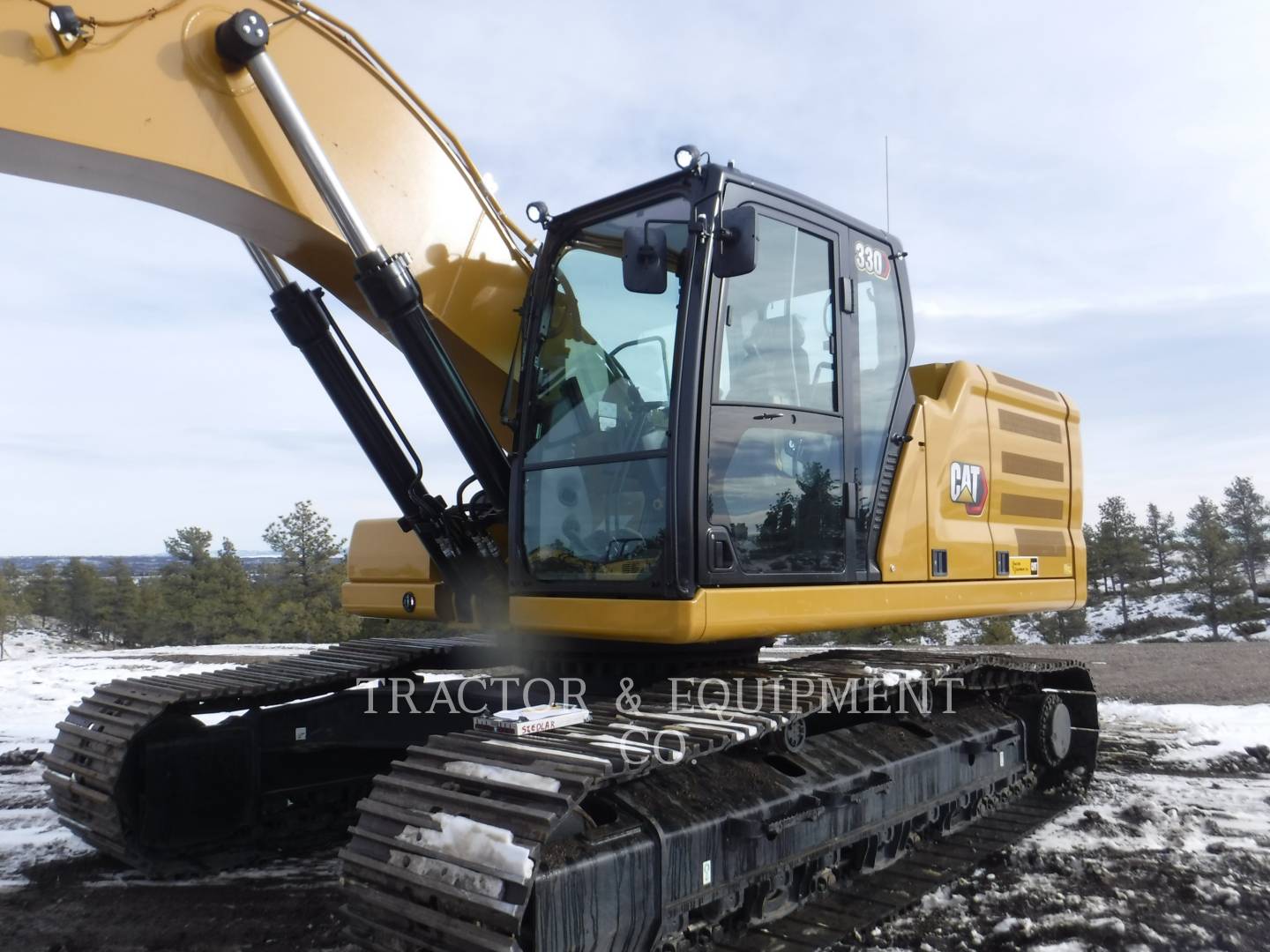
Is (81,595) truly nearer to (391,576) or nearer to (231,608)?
(231,608)

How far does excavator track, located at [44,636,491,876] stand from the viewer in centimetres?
446

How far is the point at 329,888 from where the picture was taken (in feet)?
14.9

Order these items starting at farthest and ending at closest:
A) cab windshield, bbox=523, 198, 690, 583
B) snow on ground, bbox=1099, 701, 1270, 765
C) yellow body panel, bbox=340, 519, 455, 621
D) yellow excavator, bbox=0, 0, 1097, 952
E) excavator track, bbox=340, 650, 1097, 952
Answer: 1. snow on ground, bbox=1099, 701, 1270, 765
2. yellow body panel, bbox=340, 519, 455, 621
3. cab windshield, bbox=523, 198, 690, 583
4. yellow excavator, bbox=0, 0, 1097, 952
5. excavator track, bbox=340, 650, 1097, 952

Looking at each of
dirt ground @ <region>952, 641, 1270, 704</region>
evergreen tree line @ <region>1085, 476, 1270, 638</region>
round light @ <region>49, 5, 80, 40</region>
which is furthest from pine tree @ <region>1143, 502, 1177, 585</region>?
round light @ <region>49, 5, 80, 40</region>

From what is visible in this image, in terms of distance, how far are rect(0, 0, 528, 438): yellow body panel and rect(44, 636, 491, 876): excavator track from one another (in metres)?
1.46

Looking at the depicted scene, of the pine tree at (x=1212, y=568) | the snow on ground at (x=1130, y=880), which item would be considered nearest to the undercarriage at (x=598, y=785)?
the snow on ground at (x=1130, y=880)

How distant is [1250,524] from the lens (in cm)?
4241

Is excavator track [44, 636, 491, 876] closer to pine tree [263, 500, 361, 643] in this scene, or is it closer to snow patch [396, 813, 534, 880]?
snow patch [396, 813, 534, 880]

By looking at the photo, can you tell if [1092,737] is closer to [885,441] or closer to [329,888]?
[885,441]

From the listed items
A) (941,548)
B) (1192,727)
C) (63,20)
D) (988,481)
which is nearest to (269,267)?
(63,20)

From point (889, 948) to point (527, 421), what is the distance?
250cm

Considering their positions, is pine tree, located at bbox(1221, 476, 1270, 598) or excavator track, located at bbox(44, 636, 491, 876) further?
pine tree, located at bbox(1221, 476, 1270, 598)

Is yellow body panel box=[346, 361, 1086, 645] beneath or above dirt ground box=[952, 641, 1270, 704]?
above

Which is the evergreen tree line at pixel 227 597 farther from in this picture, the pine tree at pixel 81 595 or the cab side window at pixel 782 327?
the cab side window at pixel 782 327
